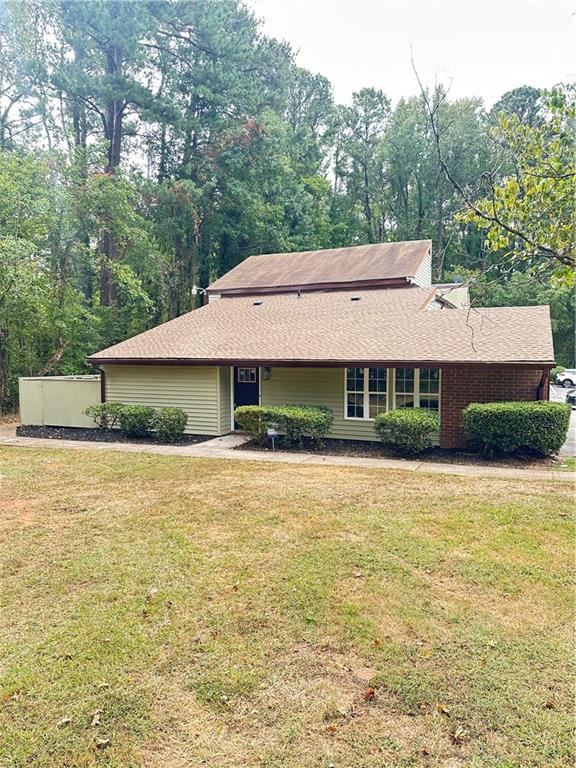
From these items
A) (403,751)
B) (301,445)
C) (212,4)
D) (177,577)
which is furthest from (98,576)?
(212,4)

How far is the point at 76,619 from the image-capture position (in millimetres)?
4012

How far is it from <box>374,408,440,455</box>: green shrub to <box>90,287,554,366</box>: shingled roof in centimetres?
119

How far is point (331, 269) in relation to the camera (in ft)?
73.7

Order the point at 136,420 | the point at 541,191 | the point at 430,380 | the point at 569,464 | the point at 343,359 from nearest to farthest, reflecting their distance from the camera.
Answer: the point at 541,191, the point at 569,464, the point at 343,359, the point at 430,380, the point at 136,420

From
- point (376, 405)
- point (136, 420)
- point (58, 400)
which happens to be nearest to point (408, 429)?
point (376, 405)

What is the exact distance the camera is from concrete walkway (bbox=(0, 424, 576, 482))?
8.91m

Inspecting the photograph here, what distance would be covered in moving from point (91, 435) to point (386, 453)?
303 inches

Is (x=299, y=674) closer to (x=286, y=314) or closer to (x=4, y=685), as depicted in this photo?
(x=4, y=685)

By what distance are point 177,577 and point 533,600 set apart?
311 centimetres

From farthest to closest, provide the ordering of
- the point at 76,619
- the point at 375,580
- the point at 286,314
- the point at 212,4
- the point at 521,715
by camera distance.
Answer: the point at 212,4 → the point at 286,314 → the point at 375,580 → the point at 76,619 → the point at 521,715

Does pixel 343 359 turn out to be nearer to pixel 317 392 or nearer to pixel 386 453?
pixel 317 392

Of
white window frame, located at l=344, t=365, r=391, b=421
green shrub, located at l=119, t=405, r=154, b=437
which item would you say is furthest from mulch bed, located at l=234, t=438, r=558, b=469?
green shrub, located at l=119, t=405, r=154, b=437

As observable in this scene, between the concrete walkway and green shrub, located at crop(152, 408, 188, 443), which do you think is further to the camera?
green shrub, located at crop(152, 408, 188, 443)

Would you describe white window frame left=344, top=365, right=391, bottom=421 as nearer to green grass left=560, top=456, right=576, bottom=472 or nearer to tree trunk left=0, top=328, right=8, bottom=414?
green grass left=560, top=456, right=576, bottom=472
